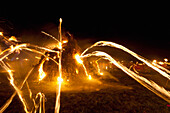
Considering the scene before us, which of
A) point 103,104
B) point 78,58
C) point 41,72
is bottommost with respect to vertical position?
point 103,104

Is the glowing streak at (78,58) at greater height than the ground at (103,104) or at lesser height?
greater

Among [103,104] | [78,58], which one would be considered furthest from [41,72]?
[103,104]

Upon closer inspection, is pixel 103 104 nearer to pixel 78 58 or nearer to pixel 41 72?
pixel 78 58

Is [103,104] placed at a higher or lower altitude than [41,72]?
lower

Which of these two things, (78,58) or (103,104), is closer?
(103,104)

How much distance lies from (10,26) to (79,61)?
7.64m

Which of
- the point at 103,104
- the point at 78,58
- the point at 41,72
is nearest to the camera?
the point at 103,104

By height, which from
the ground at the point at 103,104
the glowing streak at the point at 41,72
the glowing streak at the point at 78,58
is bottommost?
the ground at the point at 103,104

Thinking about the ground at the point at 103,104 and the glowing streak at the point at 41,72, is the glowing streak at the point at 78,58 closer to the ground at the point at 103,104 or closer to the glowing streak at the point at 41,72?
the glowing streak at the point at 41,72

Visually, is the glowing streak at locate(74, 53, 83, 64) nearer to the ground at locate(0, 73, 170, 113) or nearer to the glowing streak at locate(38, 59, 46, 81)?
the glowing streak at locate(38, 59, 46, 81)

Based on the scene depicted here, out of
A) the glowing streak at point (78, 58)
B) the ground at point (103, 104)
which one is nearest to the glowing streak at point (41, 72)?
the glowing streak at point (78, 58)

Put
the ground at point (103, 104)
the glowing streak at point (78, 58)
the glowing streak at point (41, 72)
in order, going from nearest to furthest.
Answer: the ground at point (103, 104) → the glowing streak at point (41, 72) → the glowing streak at point (78, 58)

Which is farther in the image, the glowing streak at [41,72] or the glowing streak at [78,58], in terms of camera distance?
the glowing streak at [78,58]

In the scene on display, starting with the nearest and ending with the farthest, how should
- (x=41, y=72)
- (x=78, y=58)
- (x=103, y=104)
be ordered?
(x=103, y=104) → (x=41, y=72) → (x=78, y=58)
